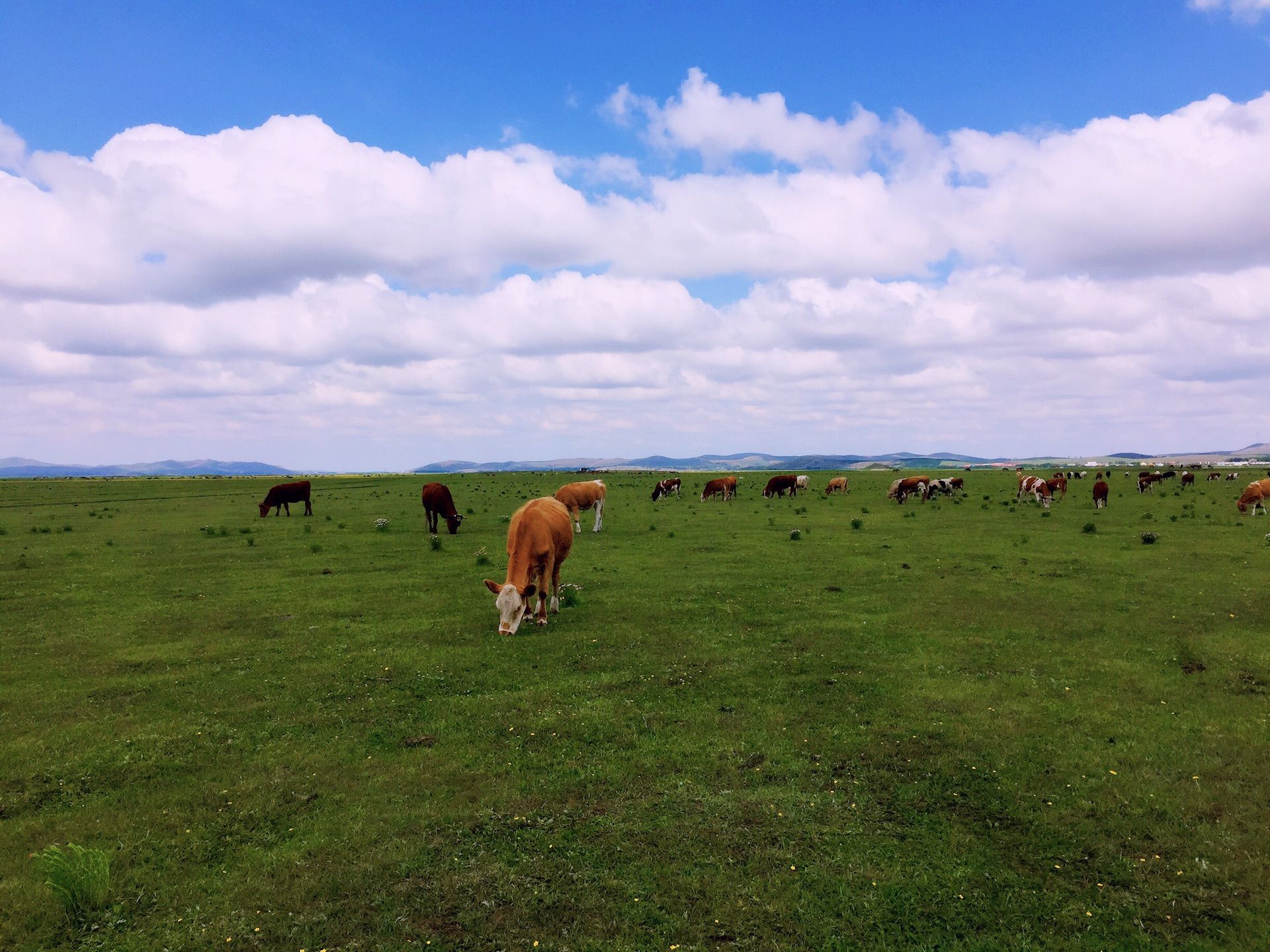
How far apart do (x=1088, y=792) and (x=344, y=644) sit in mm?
13711

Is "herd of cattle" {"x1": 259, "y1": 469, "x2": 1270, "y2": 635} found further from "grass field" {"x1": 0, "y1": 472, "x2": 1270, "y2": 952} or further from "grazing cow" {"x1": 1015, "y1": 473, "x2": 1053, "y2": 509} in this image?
"grass field" {"x1": 0, "y1": 472, "x2": 1270, "y2": 952}

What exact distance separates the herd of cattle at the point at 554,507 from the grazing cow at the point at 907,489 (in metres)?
0.06

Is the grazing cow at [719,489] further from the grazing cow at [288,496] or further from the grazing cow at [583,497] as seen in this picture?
the grazing cow at [288,496]

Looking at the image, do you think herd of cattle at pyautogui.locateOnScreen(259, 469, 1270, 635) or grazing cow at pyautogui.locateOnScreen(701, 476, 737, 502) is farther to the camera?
grazing cow at pyautogui.locateOnScreen(701, 476, 737, 502)

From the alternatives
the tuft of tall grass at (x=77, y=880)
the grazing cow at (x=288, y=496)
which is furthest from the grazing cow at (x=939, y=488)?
the tuft of tall grass at (x=77, y=880)

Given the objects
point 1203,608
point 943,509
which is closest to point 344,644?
point 1203,608

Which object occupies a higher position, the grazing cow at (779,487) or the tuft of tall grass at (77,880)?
the grazing cow at (779,487)

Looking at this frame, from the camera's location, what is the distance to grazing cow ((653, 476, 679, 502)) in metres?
56.7

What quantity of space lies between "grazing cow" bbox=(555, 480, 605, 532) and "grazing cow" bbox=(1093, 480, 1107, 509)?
34.0m

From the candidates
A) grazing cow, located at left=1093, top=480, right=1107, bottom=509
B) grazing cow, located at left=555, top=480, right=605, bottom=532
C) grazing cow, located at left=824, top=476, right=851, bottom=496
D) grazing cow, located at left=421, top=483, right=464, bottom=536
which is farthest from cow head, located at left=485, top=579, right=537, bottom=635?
grazing cow, located at left=824, top=476, right=851, bottom=496

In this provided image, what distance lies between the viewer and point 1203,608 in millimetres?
16141

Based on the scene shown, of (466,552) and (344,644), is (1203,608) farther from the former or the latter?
(466,552)

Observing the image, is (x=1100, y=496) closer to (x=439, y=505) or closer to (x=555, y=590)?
(x=555, y=590)

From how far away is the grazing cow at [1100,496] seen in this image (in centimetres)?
4366
